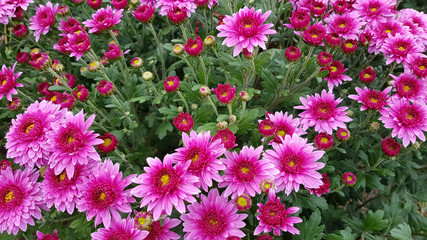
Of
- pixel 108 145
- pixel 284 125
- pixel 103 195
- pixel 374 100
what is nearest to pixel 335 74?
pixel 374 100

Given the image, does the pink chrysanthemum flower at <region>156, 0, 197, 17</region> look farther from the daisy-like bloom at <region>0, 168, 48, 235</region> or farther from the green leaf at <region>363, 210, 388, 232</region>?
the green leaf at <region>363, 210, 388, 232</region>

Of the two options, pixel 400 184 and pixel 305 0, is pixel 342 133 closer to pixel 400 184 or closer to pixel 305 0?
pixel 400 184

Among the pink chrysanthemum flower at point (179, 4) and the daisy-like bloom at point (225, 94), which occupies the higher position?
the pink chrysanthemum flower at point (179, 4)

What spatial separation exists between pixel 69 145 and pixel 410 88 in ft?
7.67

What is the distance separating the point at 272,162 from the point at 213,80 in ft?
4.14

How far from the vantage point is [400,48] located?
242 centimetres

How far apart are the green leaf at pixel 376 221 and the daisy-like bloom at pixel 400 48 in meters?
1.16

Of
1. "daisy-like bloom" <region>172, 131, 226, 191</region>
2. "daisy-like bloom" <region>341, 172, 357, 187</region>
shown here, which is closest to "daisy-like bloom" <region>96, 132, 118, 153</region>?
"daisy-like bloom" <region>172, 131, 226, 191</region>

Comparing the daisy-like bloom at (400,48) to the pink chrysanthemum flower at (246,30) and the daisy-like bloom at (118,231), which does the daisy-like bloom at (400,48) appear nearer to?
the pink chrysanthemum flower at (246,30)

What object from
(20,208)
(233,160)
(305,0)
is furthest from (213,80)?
(20,208)

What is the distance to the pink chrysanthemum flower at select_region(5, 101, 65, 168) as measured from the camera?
176 cm

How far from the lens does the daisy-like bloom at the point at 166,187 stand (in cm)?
151

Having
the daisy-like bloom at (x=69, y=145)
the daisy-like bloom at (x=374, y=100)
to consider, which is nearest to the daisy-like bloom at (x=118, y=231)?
the daisy-like bloom at (x=69, y=145)

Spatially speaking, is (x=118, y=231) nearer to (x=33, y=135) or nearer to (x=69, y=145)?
(x=69, y=145)
